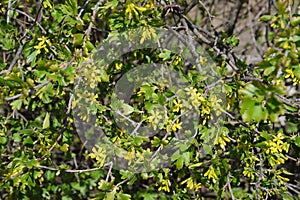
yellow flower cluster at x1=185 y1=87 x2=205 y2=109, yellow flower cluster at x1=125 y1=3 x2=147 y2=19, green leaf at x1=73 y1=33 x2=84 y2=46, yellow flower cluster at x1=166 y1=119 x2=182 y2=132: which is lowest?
yellow flower cluster at x1=166 y1=119 x2=182 y2=132

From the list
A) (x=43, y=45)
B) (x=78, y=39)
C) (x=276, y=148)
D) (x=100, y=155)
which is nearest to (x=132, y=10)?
(x=78, y=39)

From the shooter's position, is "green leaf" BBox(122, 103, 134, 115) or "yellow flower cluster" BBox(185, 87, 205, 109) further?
"green leaf" BBox(122, 103, 134, 115)

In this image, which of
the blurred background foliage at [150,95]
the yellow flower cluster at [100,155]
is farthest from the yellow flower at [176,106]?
the yellow flower cluster at [100,155]

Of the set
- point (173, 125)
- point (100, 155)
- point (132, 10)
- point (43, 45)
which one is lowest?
point (100, 155)

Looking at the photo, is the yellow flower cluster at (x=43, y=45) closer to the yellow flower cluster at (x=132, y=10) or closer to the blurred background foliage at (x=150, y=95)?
the blurred background foliage at (x=150, y=95)

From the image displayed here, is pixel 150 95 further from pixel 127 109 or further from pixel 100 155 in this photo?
pixel 100 155

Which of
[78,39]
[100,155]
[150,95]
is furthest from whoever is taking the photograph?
[100,155]

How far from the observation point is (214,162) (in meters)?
1.79

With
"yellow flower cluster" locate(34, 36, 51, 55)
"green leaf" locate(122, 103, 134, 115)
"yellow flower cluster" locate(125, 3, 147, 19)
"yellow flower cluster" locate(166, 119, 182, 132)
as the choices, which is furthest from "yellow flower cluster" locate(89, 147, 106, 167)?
"yellow flower cluster" locate(125, 3, 147, 19)

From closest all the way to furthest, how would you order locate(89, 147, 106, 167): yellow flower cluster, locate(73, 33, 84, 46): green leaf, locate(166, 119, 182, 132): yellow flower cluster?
locate(73, 33, 84, 46): green leaf, locate(166, 119, 182, 132): yellow flower cluster, locate(89, 147, 106, 167): yellow flower cluster

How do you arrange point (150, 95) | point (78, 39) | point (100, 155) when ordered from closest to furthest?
point (78, 39) < point (150, 95) < point (100, 155)

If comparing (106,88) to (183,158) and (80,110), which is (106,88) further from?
(183,158)

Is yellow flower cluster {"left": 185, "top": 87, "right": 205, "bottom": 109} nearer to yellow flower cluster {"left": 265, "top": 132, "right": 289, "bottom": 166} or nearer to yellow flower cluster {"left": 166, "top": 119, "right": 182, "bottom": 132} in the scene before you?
yellow flower cluster {"left": 166, "top": 119, "right": 182, "bottom": 132}

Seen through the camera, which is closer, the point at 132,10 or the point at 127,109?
the point at 132,10
